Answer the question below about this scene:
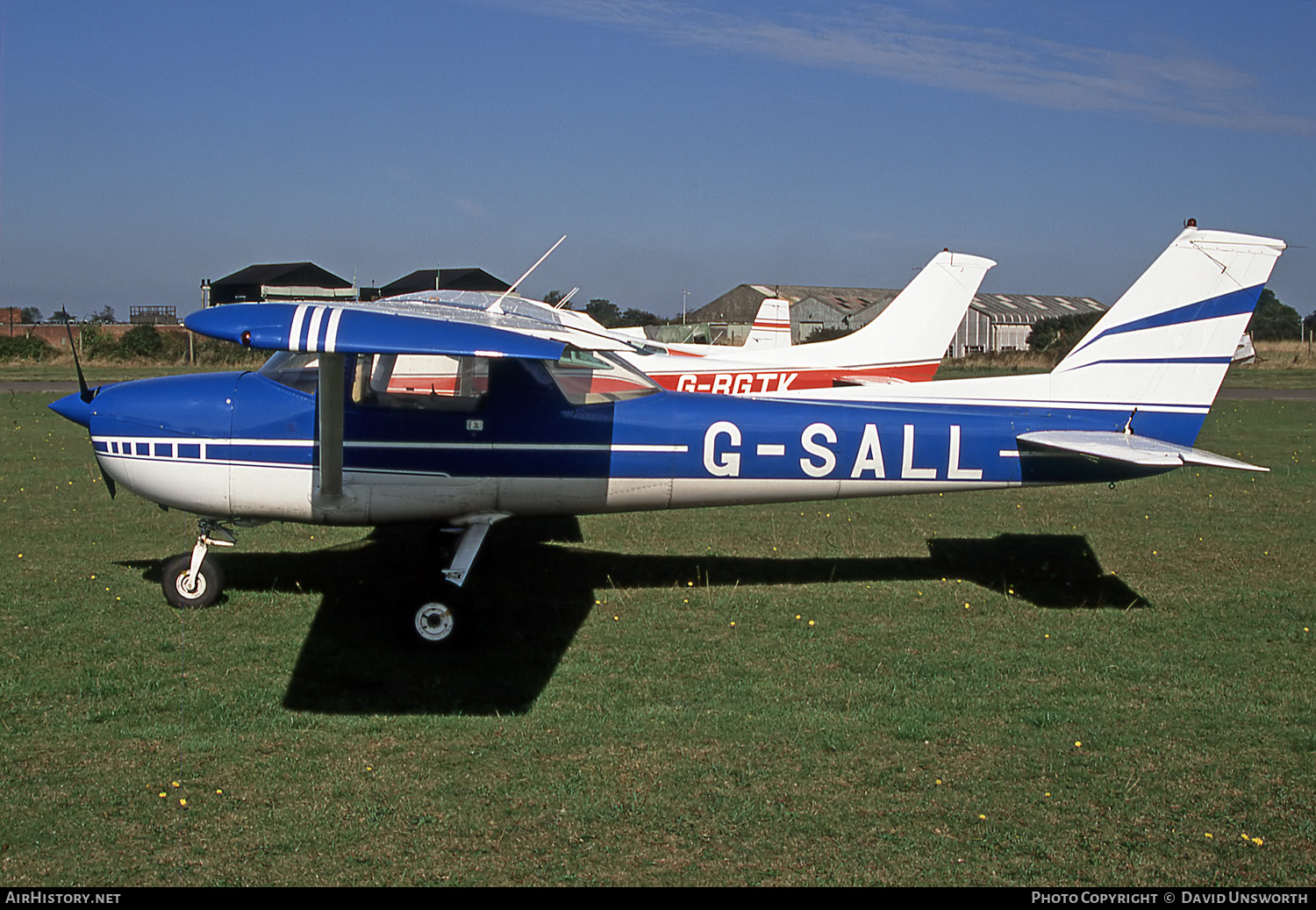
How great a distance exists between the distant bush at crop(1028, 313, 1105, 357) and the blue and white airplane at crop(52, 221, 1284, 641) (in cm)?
4957

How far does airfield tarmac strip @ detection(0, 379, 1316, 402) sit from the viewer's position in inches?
1079

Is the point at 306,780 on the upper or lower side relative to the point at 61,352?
upper

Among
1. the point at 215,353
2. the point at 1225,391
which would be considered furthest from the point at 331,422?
the point at 215,353

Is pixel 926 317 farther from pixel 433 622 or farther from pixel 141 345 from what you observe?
pixel 141 345

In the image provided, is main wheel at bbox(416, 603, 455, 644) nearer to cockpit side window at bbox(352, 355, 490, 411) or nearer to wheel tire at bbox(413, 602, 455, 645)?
wheel tire at bbox(413, 602, 455, 645)

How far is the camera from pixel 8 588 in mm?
7582

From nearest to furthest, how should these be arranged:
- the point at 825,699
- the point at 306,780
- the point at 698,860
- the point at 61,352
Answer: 1. the point at 698,860
2. the point at 306,780
3. the point at 825,699
4. the point at 61,352

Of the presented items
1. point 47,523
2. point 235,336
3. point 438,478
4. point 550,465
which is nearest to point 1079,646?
point 550,465

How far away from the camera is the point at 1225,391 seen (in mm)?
31141

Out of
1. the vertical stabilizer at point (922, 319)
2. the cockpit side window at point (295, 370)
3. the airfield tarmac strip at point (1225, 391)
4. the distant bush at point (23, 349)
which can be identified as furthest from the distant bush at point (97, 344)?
the cockpit side window at point (295, 370)

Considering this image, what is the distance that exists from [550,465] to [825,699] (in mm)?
2340

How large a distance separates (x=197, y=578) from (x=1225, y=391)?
101ft

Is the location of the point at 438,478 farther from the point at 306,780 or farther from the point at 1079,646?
the point at 1079,646

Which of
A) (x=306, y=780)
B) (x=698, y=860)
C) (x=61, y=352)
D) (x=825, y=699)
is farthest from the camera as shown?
(x=61, y=352)
